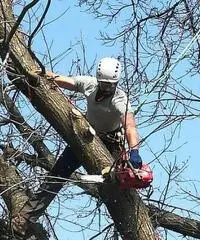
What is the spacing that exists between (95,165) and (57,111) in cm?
44

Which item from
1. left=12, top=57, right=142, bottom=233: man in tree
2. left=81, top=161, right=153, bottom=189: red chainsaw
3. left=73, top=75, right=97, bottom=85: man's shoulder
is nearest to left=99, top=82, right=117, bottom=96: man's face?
left=12, top=57, right=142, bottom=233: man in tree

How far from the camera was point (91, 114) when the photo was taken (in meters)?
5.07

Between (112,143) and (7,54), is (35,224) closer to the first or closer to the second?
(112,143)

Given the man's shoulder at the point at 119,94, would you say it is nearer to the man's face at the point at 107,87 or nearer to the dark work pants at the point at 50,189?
the man's face at the point at 107,87

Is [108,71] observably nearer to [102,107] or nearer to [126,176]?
[102,107]

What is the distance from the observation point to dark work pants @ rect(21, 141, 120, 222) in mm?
5320

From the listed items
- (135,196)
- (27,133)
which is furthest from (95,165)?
(27,133)

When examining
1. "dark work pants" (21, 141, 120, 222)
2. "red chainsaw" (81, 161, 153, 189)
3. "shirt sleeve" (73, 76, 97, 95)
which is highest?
"shirt sleeve" (73, 76, 97, 95)

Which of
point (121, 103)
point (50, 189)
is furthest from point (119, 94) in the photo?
point (50, 189)

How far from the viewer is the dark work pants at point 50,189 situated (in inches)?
209

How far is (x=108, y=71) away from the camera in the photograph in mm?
4871

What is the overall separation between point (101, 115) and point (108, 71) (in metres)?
0.33

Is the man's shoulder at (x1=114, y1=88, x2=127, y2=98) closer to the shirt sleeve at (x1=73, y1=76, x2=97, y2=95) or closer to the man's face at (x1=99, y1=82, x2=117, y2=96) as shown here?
the man's face at (x1=99, y1=82, x2=117, y2=96)

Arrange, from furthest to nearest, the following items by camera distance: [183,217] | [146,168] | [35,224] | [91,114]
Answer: [183,217], [35,224], [91,114], [146,168]
